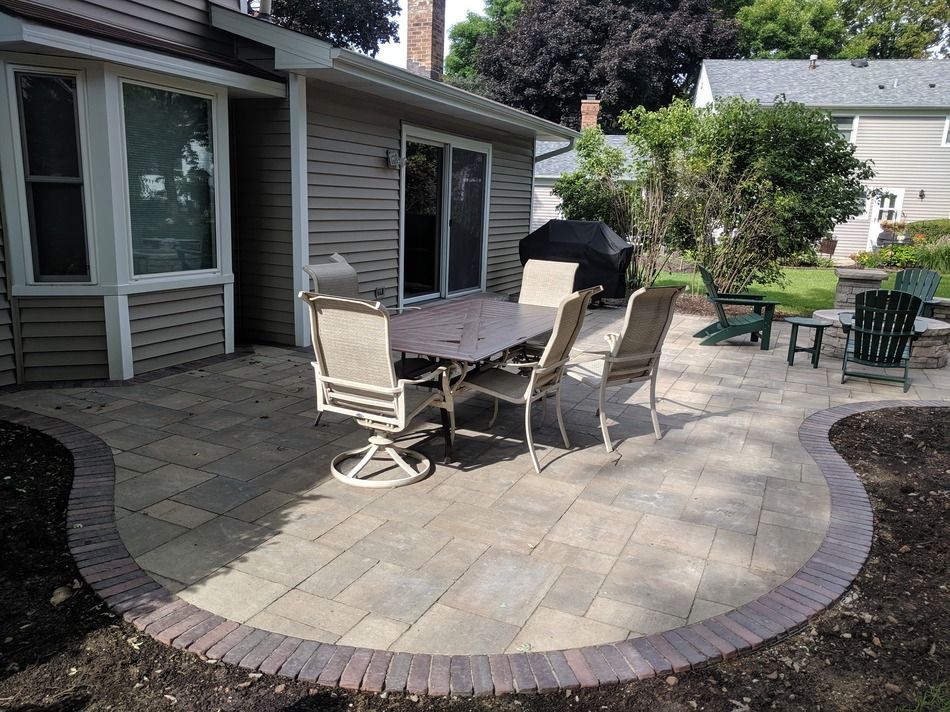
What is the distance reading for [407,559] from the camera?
3.10 m

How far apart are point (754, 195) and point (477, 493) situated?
8.39 m

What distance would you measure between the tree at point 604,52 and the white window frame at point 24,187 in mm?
27780

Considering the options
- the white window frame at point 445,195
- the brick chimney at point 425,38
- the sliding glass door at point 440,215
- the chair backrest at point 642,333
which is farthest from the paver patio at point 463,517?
the brick chimney at point 425,38

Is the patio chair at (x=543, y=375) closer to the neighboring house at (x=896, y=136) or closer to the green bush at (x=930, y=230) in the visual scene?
the green bush at (x=930, y=230)

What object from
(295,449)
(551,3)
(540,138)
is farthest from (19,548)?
(551,3)

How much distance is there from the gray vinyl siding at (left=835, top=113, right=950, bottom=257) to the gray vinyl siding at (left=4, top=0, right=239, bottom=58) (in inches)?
763

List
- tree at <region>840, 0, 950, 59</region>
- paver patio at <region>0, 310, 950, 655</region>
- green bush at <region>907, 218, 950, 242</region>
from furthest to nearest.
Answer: tree at <region>840, 0, 950, 59</region>, green bush at <region>907, 218, 950, 242</region>, paver patio at <region>0, 310, 950, 655</region>

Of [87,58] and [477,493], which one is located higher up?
[87,58]

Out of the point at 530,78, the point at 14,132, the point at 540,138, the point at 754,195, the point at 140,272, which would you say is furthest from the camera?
the point at 530,78

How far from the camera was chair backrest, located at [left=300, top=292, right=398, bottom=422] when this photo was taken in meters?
3.53

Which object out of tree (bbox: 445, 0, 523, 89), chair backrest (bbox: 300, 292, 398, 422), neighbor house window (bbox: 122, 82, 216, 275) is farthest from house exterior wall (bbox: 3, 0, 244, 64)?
tree (bbox: 445, 0, 523, 89)

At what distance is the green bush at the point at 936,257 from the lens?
14.7m

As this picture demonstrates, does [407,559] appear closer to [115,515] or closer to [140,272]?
[115,515]

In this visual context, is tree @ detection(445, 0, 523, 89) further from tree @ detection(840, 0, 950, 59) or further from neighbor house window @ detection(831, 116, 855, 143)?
neighbor house window @ detection(831, 116, 855, 143)
